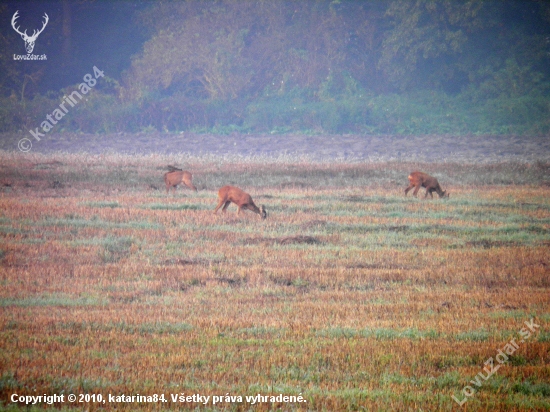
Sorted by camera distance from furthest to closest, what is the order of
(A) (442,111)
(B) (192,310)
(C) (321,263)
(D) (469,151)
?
(A) (442,111), (D) (469,151), (C) (321,263), (B) (192,310)

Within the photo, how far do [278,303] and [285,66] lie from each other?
60.0 metres

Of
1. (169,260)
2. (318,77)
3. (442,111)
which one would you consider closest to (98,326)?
(169,260)

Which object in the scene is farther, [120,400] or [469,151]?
[469,151]

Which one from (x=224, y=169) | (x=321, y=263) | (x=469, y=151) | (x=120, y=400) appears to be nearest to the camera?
(x=120, y=400)

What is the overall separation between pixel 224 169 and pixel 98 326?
23567 millimetres

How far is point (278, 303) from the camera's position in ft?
Result: 32.2

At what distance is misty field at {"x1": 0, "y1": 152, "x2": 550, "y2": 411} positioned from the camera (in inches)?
257

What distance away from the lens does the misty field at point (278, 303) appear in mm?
6520

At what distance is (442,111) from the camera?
2397 inches

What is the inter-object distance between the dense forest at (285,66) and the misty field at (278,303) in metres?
40.1

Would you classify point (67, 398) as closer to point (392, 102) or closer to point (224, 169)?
point (224, 169)

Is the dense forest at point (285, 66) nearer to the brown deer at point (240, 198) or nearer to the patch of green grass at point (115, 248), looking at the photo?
the brown deer at point (240, 198)

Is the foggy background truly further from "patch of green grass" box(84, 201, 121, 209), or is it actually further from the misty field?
the misty field

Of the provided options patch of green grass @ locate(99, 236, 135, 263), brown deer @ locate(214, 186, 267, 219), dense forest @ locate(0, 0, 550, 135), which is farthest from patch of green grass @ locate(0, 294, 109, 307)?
dense forest @ locate(0, 0, 550, 135)
